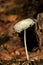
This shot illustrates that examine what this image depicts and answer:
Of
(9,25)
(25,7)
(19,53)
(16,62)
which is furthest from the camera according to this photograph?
(25,7)

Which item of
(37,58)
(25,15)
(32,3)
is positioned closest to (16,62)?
(37,58)

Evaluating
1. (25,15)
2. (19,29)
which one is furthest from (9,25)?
(19,29)

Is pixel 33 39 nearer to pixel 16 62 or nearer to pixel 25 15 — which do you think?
pixel 16 62

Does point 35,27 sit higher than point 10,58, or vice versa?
point 35,27

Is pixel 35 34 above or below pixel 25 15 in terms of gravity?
below

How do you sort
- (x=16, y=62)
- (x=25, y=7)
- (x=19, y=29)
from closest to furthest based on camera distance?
1. (x=19, y=29)
2. (x=16, y=62)
3. (x=25, y=7)

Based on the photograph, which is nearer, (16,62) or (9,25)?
(16,62)

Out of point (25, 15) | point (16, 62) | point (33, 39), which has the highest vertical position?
point (25, 15)

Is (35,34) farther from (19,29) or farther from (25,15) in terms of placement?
(25,15)

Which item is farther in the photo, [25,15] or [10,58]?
[25,15]
